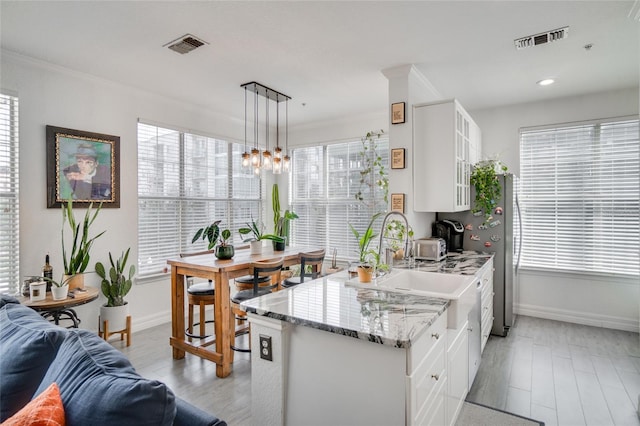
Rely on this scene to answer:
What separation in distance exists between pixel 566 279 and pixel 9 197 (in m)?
6.06

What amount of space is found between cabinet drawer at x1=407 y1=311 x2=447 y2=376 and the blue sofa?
74 centimetres

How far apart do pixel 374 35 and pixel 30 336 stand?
109 inches

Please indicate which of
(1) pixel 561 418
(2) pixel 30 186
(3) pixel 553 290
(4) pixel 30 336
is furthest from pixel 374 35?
(3) pixel 553 290

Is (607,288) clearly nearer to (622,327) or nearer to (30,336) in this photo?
(622,327)

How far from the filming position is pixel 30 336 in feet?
4.23

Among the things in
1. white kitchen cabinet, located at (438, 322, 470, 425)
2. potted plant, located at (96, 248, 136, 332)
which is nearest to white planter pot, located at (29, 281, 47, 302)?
potted plant, located at (96, 248, 136, 332)

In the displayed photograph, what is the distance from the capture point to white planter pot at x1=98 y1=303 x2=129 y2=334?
134 inches

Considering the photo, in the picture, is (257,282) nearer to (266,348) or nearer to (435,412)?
(266,348)

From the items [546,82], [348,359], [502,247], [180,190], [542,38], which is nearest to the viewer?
[348,359]

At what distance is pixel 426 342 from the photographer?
1530mm

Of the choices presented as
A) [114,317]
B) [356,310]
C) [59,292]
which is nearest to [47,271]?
[59,292]

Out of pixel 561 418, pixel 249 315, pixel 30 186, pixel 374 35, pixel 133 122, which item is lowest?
pixel 561 418

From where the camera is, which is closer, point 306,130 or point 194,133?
point 194,133

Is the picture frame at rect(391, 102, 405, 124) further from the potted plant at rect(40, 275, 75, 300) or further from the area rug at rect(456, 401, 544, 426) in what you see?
the potted plant at rect(40, 275, 75, 300)
